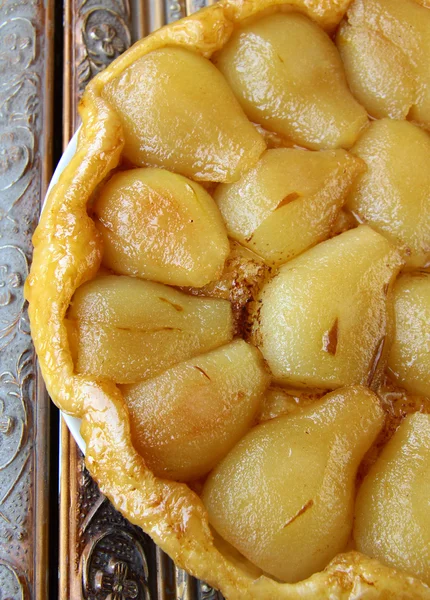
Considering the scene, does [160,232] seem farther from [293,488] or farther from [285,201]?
[293,488]

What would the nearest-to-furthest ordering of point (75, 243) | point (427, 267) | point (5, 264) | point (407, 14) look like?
point (75, 243), point (427, 267), point (407, 14), point (5, 264)

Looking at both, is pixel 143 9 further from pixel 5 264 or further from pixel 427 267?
pixel 427 267

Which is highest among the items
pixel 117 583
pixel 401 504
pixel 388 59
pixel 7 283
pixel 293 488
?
pixel 388 59

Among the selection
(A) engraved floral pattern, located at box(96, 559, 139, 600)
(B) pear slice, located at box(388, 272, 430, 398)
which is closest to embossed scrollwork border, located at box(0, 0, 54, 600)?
(A) engraved floral pattern, located at box(96, 559, 139, 600)

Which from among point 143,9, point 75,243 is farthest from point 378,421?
point 143,9

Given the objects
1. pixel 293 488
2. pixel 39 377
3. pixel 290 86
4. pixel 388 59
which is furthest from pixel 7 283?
pixel 388 59
